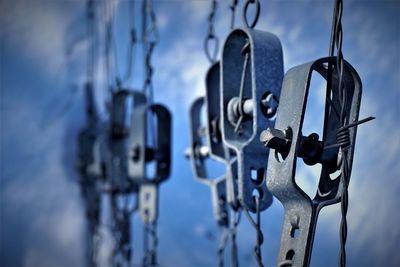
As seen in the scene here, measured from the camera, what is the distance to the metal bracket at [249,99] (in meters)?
0.59

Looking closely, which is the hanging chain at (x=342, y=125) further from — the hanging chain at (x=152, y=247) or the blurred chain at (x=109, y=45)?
the blurred chain at (x=109, y=45)

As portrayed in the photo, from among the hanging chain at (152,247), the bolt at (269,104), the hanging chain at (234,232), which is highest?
the bolt at (269,104)

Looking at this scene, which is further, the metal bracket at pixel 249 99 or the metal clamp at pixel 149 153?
the metal clamp at pixel 149 153

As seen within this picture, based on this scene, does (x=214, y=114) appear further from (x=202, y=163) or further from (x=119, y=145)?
(x=119, y=145)

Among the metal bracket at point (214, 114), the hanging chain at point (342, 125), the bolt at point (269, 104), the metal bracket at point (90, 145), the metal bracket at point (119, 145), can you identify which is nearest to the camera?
the hanging chain at point (342, 125)

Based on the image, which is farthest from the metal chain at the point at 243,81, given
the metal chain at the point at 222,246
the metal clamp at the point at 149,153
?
the metal clamp at the point at 149,153

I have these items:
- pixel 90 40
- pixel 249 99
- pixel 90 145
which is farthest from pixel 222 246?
pixel 90 40

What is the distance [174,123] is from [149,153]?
0.63 ft

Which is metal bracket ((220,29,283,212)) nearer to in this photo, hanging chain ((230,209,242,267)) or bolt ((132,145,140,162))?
hanging chain ((230,209,242,267))

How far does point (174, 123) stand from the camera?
3.61 ft

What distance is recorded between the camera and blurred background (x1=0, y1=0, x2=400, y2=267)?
629 millimetres

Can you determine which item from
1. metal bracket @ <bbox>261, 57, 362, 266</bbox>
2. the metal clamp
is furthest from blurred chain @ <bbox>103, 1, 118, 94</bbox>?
metal bracket @ <bbox>261, 57, 362, 266</bbox>

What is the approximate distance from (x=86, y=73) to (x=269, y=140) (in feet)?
3.54

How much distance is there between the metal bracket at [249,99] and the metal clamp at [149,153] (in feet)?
1.07
